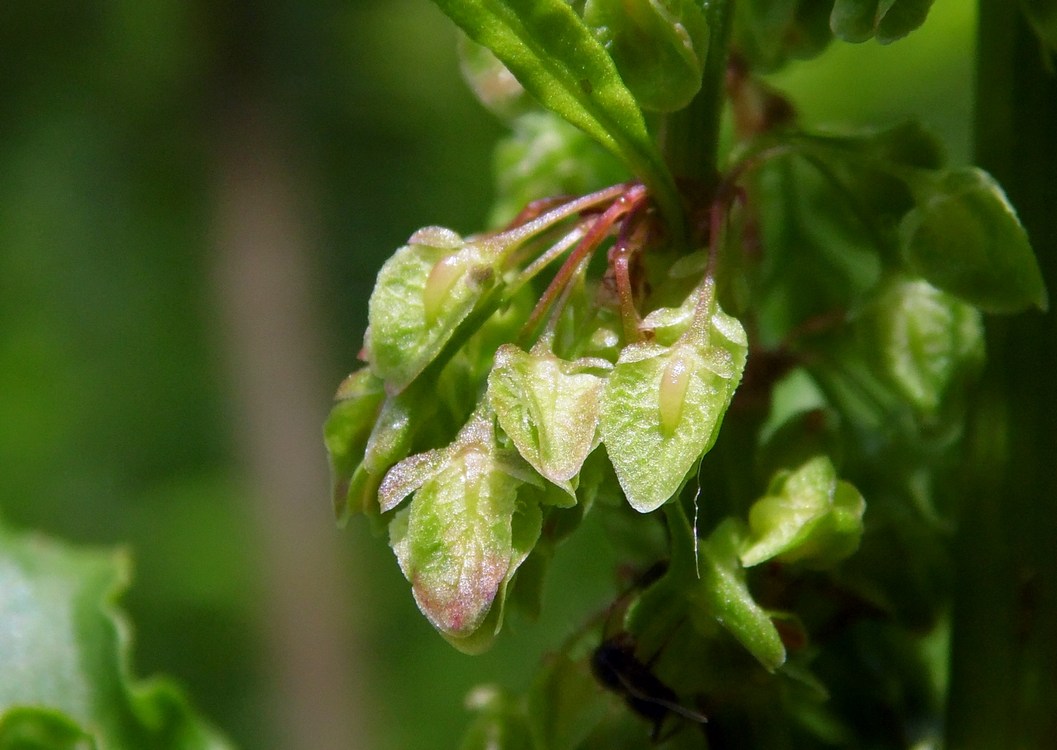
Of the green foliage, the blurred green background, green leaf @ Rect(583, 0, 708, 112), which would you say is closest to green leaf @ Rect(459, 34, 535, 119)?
the green foliage

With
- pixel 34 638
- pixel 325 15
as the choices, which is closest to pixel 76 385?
pixel 325 15

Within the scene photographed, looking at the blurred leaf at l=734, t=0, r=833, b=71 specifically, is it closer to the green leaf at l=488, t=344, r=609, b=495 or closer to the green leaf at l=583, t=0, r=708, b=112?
the green leaf at l=583, t=0, r=708, b=112

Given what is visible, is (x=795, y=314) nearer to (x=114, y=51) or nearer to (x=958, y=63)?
(x=958, y=63)

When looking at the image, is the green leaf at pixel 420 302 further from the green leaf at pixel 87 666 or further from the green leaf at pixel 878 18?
the green leaf at pixel 87 666

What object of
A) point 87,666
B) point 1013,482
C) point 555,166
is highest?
point 555,166

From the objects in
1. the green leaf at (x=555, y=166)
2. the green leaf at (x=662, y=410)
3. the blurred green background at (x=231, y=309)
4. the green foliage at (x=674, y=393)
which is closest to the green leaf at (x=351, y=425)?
the green foliage at (x=674, y=393)

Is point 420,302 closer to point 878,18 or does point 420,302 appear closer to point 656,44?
point 656,44

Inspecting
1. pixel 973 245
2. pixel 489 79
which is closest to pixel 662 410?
pixel 973 245
